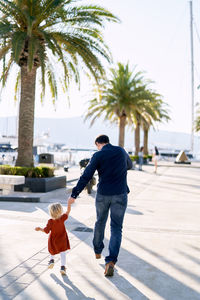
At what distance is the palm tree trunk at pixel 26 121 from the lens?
44.2 feet

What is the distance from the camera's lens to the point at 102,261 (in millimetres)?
5008

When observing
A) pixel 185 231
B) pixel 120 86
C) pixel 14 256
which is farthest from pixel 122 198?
pixel 120 86

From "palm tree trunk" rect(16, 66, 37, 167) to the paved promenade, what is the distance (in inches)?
191

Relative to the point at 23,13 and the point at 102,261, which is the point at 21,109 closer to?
the point at 23,13

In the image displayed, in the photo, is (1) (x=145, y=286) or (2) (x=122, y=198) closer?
(1) (x=145, y=286)

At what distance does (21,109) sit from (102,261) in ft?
31.3

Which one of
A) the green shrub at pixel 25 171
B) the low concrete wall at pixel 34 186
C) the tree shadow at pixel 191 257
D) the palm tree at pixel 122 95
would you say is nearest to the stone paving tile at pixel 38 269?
the tree shadow at pixel 191 257

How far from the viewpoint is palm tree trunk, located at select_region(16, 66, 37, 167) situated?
1348 cm

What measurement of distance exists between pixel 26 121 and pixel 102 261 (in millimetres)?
9251

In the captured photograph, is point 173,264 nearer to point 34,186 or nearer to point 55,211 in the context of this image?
point 55,211

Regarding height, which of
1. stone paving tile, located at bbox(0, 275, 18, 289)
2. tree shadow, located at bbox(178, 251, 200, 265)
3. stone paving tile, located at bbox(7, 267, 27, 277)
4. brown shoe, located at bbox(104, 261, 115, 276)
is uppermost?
brown shoe, located at bbox(104, 261, 115, 276)

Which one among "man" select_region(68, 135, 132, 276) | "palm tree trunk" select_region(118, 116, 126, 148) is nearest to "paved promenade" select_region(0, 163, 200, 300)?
"man" select_region(68, 135, 132, 276)

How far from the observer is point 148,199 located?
38.6ft

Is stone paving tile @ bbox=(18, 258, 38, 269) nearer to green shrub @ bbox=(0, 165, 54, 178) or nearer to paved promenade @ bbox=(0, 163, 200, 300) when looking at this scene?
paved promenade @ bbox=(0, 163, 200, 300)
